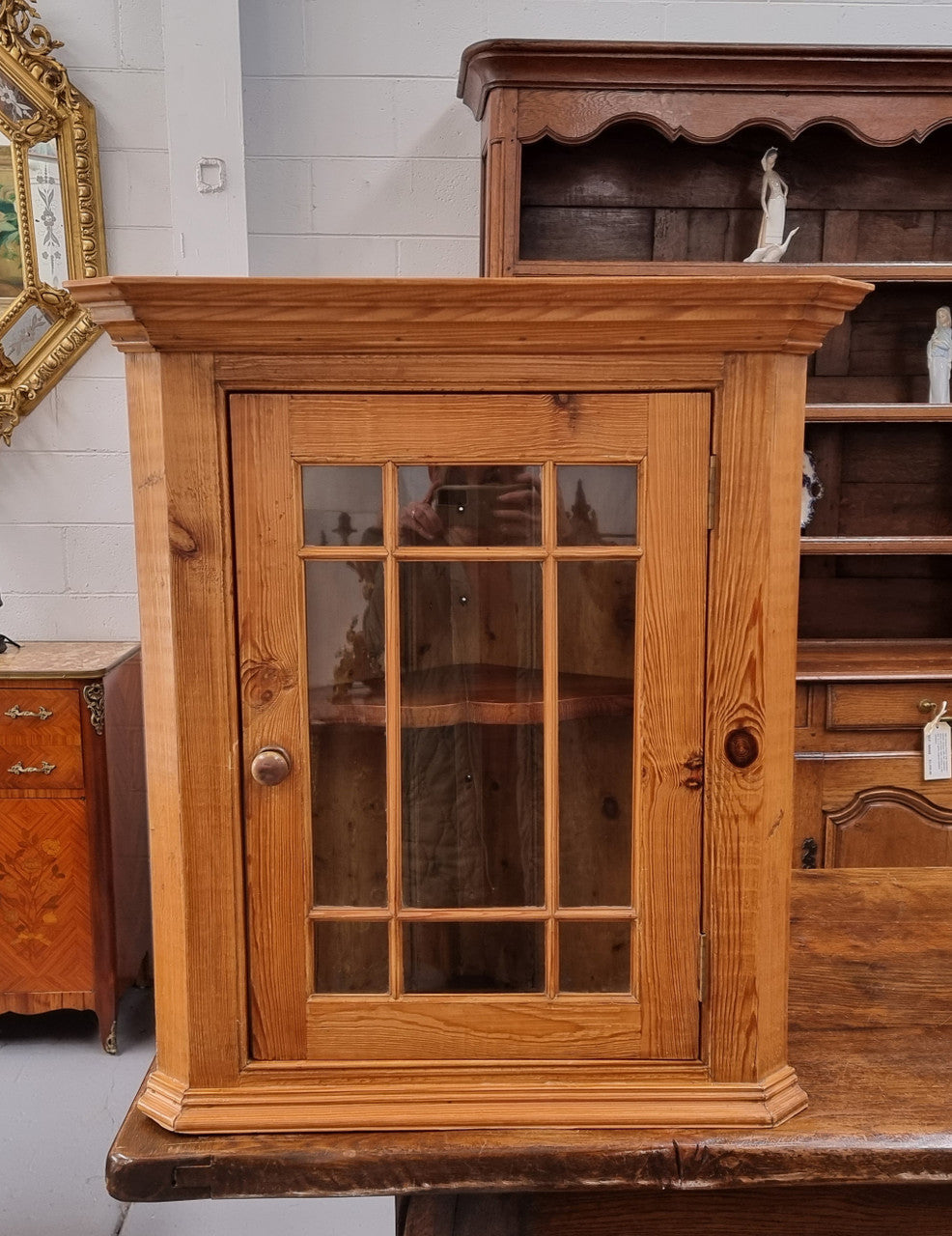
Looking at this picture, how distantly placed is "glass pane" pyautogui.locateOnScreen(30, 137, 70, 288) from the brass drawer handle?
1.13m

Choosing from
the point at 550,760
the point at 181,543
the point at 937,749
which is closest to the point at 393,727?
the point at 550,760

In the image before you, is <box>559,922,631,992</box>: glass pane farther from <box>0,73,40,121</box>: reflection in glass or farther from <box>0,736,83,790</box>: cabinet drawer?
<box>0,73,40,121</box>: reflection in glass

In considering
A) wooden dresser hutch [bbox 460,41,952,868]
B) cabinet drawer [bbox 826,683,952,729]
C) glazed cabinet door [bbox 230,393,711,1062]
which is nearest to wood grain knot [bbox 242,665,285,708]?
glazed cabinet door [bbox 230,393,711,1062]

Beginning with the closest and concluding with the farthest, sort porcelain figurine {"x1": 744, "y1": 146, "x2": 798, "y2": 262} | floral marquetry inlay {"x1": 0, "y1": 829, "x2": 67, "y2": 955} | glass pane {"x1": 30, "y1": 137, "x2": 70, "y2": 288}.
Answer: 1. floral marquetry inlay {"x1": 0, "y1": 829, "x2": 67, "y2": 955}
2. porcelain figurine {"x1": 744, "y1": 146, "x2": 798, "y2": 262}
3. glass pane {"x1": 30, "y1": 137, "x2": 70, "y2": 288}

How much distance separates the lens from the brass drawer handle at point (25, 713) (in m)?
2.41

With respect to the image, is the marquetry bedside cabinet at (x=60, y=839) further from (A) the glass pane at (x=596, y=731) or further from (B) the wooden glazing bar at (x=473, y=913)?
(A) the glass pane at (x=596, y=731)

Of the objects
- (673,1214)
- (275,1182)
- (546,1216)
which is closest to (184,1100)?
(275,1182)

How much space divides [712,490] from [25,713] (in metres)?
2.03

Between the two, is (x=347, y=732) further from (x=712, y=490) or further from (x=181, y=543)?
(x=712, y=490)

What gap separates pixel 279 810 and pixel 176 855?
0.10 metres

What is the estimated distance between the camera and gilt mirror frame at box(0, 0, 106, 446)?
8.70ft

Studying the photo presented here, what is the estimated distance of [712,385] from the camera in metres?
0.87

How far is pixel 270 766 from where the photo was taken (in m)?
0.90

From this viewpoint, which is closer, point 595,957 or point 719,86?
point 595,957
